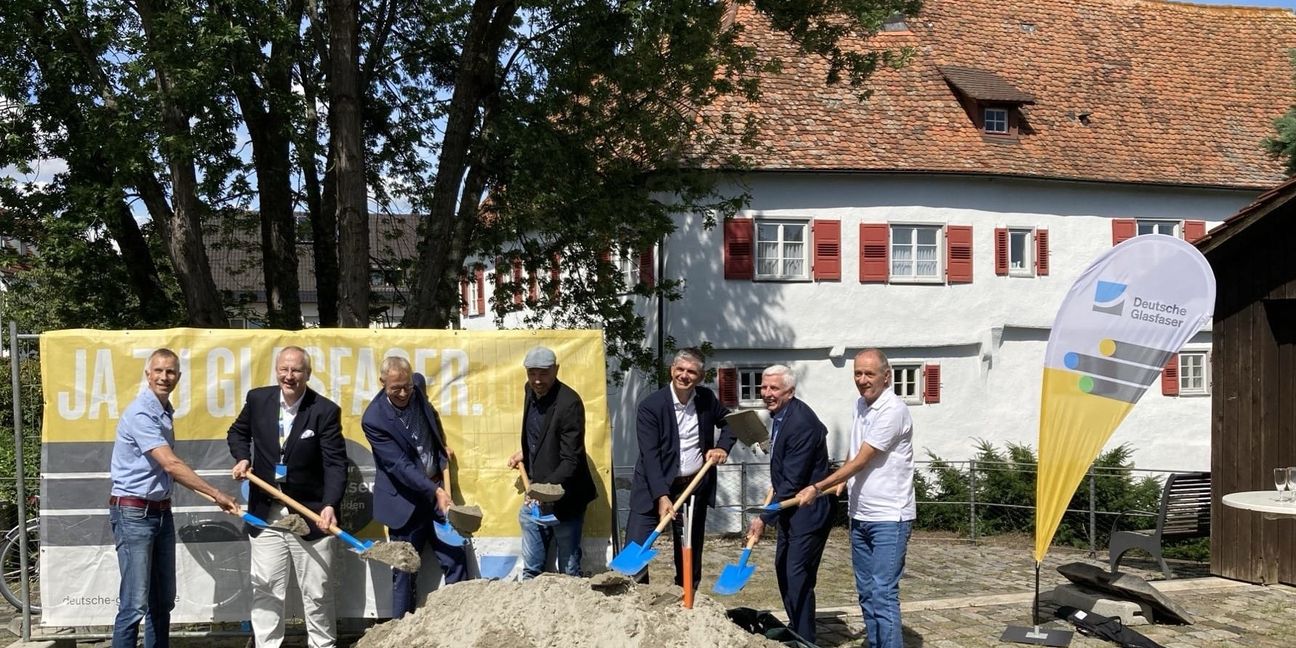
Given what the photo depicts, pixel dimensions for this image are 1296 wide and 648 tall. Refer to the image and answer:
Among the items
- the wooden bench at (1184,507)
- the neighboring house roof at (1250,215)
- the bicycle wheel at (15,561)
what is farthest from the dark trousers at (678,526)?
the bicycle wheel at (15,561)

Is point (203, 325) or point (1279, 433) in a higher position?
point (203, 325)

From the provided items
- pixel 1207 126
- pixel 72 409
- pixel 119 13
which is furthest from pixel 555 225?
pixel 1207 126

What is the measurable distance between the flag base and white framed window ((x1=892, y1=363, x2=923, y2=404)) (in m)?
15.7

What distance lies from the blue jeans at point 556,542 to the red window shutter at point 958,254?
17.5 meters

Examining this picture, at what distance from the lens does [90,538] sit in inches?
314

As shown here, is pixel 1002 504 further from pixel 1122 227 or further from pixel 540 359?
pixel 1122 227

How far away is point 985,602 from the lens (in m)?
9.70

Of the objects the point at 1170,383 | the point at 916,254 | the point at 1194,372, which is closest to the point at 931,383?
the point at 916,254

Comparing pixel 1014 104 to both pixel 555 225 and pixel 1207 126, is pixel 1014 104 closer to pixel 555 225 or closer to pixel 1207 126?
pixel 1207 126

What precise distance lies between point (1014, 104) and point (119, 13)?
58.7ft

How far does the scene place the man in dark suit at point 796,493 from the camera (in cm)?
723

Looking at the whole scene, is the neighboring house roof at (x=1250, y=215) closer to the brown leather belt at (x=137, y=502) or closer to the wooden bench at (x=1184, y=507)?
the wooden bench at (x=1184, y=507)

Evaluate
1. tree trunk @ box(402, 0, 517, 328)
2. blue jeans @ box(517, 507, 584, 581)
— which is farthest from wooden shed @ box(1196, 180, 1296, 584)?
tree trunk @ box(402, 0, 517, 328)

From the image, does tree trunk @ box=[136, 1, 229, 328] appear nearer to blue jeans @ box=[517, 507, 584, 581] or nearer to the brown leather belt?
the brown leather belt
